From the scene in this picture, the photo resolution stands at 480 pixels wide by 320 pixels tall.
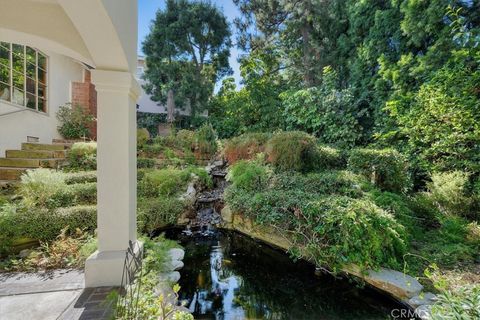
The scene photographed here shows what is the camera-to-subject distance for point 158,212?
480cm

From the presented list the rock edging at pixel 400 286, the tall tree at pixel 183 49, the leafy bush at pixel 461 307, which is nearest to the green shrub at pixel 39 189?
the rock edging at pixel 400 286

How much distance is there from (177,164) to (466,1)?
8.52 meters

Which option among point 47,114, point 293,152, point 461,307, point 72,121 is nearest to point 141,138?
point 72,121

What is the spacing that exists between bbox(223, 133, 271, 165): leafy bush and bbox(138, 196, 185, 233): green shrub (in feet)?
9.61

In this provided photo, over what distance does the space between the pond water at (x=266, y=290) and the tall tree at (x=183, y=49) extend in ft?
26.4

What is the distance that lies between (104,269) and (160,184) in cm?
345

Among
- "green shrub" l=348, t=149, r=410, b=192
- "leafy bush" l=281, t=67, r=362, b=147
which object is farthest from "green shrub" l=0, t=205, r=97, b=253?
"leafy bush" l=281, t=67, r=362, b=147

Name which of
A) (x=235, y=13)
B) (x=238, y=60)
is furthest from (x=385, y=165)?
(x=235, y=13)

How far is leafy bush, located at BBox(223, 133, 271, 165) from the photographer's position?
24.2ft

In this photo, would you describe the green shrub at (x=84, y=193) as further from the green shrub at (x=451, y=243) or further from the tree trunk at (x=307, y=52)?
the tree trunk at (x=307, y=52)

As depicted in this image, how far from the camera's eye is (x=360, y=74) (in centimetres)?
788

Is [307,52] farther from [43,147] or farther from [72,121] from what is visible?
[43,147]

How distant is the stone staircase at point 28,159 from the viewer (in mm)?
5035

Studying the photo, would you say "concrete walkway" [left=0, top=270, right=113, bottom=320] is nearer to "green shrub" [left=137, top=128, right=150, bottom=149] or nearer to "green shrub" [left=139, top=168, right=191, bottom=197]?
"green shrub" [left=139, top=168, right=191, bottom=197]
